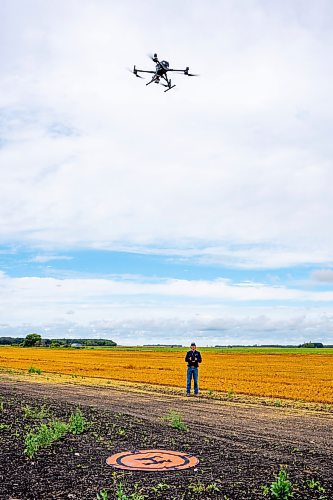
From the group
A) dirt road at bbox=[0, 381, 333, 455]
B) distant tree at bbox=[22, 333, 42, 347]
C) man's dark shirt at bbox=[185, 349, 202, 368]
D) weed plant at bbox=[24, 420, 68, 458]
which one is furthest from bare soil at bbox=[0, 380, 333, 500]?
distant tree at bbox=[22, 333, 42, 347]

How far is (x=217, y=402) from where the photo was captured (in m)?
21.0

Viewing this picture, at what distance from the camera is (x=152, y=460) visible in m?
10.2

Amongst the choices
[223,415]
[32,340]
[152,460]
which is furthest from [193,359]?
[32,340]

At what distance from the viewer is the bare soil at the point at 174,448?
8.33 metres

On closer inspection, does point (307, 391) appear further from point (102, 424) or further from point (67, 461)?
point (67, 461)

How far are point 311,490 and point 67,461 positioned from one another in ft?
14.3

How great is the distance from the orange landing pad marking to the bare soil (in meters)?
0.21

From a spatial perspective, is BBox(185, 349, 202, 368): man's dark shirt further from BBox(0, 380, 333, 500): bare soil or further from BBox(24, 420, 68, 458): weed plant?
BBox(24, 420, 68, 458): weed plant

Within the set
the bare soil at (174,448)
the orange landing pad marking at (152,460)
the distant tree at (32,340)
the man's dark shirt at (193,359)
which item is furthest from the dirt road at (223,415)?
the distant tree at (32,340)

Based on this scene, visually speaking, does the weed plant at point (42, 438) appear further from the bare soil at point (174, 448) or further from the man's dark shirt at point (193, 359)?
the man's dark shirt at point (193, 359)

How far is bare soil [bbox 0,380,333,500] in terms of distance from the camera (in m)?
8.33

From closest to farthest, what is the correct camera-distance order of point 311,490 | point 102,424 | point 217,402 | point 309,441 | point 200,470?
point 311,490, point 200,470, point 309,441, point 102,424, point 217,402

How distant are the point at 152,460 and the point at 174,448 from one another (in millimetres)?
1266

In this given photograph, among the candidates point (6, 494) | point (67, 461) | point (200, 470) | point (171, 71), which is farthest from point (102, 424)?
point (171, 71)
